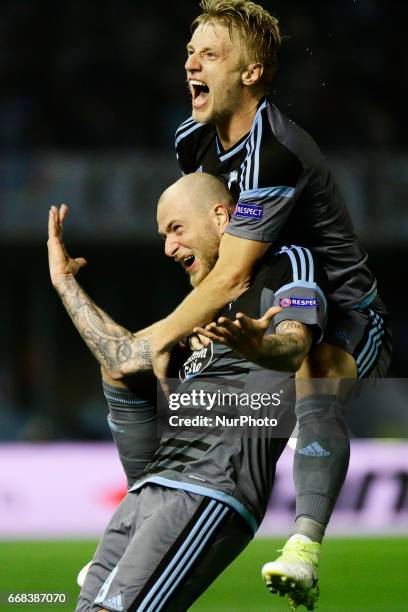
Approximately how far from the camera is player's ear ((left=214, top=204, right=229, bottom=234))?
12.8ft

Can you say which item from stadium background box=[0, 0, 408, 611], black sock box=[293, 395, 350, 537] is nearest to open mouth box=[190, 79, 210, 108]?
black sock box=[293, 395, 350, 537]

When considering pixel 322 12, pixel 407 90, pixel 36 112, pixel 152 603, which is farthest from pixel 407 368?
pixel 152 603

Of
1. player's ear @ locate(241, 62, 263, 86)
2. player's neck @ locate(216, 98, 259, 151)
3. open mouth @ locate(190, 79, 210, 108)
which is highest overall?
player's ear @ locate(241, 62, 263, 86)

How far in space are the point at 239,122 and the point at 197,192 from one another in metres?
0.46

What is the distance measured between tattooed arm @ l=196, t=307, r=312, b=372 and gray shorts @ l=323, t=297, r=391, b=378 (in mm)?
659

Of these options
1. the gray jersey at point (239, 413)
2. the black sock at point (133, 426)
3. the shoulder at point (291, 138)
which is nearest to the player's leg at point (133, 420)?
the black sock at point (133, 426)

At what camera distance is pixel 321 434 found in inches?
155

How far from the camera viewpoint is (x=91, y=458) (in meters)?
8.62

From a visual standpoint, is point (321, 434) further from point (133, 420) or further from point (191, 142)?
point (191, 142)

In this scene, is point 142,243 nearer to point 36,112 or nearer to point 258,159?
point 36,112

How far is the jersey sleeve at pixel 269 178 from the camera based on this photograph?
3986mm

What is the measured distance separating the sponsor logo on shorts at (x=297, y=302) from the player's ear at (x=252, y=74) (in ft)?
3.18

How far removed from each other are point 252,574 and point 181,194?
12.0 feet

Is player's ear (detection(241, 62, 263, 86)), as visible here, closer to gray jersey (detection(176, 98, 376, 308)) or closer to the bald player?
gray jersey (detection(176, 98, 376, 308))
